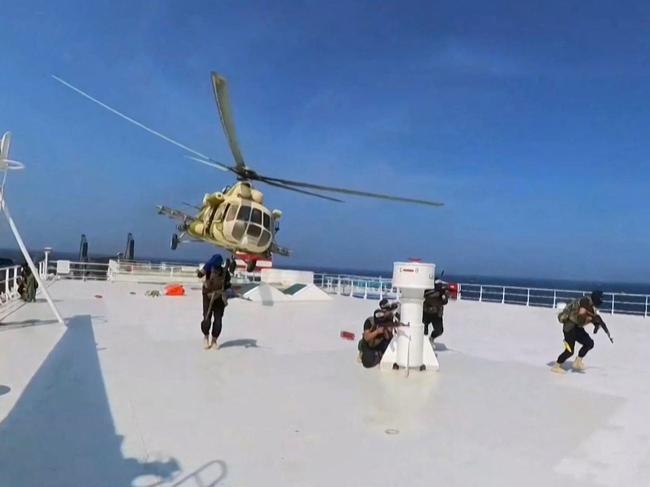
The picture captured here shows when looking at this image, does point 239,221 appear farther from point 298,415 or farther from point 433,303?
point 298,415

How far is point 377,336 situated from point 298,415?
2.57 metres

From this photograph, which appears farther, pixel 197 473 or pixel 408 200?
pixel 408 200

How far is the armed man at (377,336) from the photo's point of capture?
7.34 metres

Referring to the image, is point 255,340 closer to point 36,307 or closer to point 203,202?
point 36,307

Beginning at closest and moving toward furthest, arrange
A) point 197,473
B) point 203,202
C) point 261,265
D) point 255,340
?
point 197,473, point 255,340, point 203,202, point 261,265

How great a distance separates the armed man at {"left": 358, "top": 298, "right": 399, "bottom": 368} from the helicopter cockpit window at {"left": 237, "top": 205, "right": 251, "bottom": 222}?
1168cm

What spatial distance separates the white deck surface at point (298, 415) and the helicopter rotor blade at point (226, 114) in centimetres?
993

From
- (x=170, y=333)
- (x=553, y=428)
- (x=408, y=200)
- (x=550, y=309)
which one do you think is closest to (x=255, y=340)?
(x=170, y=333)

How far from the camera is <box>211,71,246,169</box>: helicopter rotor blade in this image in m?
17.1

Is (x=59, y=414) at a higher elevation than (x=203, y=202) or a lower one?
lower

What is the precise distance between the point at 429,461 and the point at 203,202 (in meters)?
17.9

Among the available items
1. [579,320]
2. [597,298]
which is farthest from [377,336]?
[597,298]

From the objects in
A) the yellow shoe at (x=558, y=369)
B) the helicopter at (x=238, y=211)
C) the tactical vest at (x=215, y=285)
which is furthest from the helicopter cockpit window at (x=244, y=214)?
the yellow shoe at (x=558, y=369)

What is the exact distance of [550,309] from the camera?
17781 millimetres
